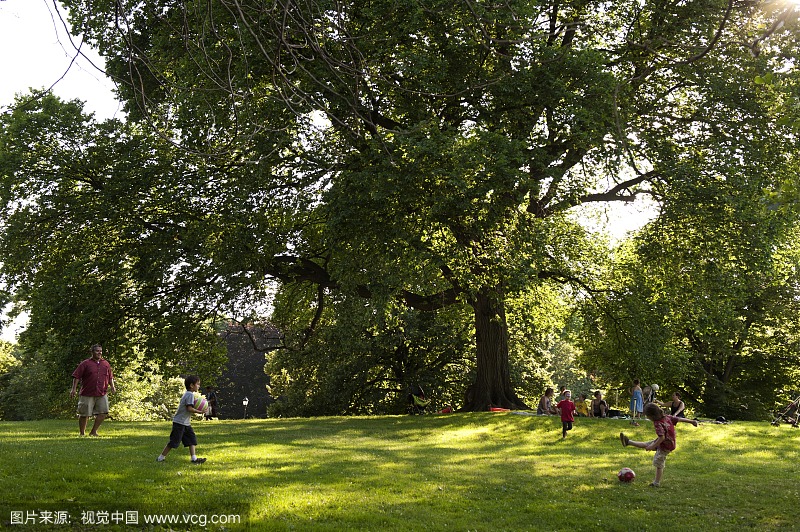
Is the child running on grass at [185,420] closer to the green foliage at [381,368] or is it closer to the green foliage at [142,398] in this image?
the green foliage at [381,368]

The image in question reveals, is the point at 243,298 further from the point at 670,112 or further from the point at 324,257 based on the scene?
the point at 670,112

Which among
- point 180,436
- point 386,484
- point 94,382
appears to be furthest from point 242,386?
point 386,484

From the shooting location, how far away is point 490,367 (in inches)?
1061

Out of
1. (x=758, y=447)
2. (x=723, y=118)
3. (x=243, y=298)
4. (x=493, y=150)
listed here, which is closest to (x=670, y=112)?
(x=723, y=118)

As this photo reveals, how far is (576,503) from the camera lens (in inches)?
432

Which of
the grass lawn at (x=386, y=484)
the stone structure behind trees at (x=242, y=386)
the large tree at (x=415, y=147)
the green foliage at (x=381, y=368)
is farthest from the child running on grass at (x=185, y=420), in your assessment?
the stone structure behind trees at (x=242, y=386)

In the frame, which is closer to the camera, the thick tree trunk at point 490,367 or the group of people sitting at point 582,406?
the group of people sitting at point 582,406

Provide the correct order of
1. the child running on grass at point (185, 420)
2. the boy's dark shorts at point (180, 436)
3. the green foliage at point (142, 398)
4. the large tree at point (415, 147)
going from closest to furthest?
the child running on grass at point (185, 420)
the boy's dark shorts at point (180, 436)
the large tree at point (415, 147)
the green foliage at point (142, 398)

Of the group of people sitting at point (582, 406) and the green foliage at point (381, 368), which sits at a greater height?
the green foliage at point (381, 368)

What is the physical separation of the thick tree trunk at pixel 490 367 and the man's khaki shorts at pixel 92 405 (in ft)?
46.8

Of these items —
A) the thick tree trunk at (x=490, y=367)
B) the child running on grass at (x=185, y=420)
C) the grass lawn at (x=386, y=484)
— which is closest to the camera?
the grass lawn at (x=386, y=484)

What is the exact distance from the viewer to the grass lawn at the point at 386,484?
9016 millimetres

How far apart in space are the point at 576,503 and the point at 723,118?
14.7 meters

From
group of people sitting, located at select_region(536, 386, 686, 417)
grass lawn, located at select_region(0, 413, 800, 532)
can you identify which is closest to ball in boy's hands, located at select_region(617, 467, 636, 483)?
grass lawn, located at select_region(0, 413, 800, 532)
